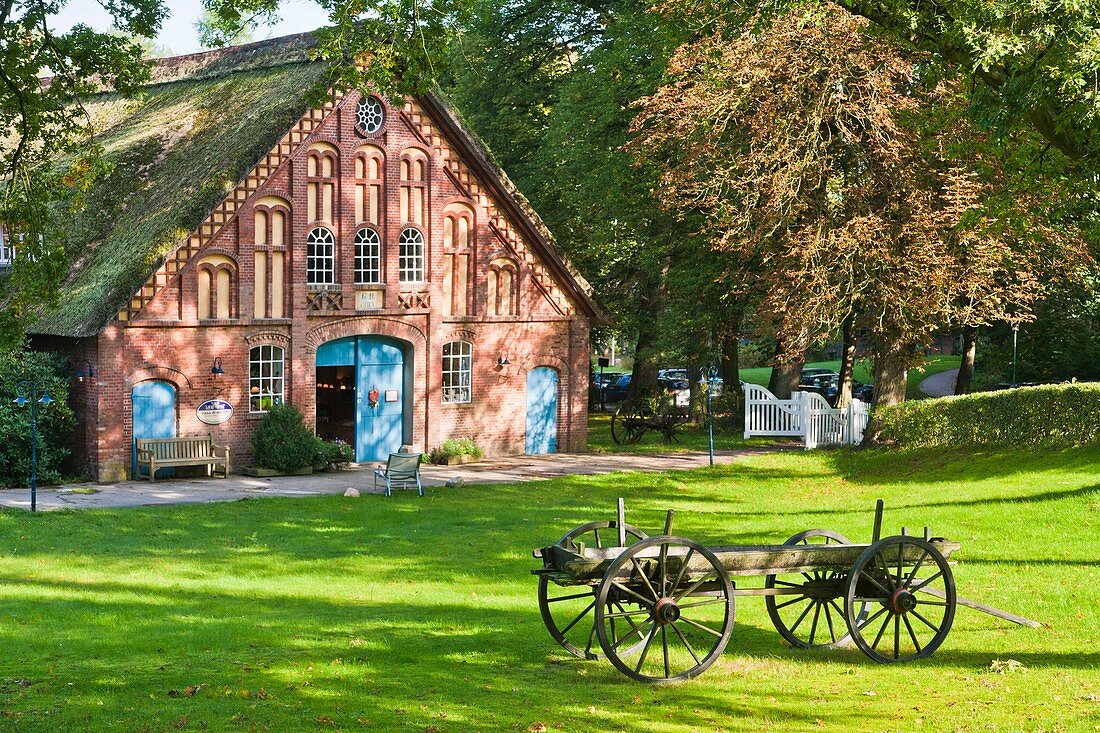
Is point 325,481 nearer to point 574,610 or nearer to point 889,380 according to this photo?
point 574,610

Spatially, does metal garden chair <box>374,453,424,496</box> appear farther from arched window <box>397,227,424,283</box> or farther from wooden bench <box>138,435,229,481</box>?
arched window <box>397,227,424,283</box>

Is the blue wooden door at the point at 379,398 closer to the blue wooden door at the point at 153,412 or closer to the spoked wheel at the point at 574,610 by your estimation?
the blue wooden door at the point at 153,412

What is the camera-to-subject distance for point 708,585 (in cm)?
1170

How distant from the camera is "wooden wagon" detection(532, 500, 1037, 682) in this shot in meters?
11.3

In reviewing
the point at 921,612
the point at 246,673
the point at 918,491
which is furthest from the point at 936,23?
the point at 918,491

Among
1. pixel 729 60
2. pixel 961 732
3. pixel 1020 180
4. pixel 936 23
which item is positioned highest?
pixel 729 60

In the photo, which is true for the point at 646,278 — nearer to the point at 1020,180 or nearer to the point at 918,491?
the point at 918,491

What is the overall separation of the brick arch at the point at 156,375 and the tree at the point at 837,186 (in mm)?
12369

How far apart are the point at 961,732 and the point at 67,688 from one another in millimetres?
7199

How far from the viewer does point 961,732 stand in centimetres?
993

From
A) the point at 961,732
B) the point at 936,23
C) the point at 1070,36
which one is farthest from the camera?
the point at 936,23

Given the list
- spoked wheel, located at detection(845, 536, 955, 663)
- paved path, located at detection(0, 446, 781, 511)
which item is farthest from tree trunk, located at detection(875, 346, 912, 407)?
spoked wheel, located at detection(845, 536, 955, 663)

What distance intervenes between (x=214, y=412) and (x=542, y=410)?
889cm

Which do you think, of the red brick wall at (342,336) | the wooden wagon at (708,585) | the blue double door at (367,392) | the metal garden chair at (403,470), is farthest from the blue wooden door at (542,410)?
the wooden wagon at (708,585)
